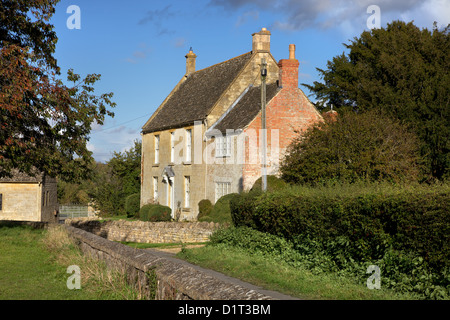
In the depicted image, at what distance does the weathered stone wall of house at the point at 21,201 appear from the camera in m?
41.6

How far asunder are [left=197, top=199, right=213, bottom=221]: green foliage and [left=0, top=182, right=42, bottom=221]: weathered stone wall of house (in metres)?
17.0

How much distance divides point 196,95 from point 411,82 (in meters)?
15.4

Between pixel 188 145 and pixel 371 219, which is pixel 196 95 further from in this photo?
pixel 371 219

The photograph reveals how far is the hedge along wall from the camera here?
412 inches

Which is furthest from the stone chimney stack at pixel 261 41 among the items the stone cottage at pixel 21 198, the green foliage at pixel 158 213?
the stone cottage at pixel 21 198

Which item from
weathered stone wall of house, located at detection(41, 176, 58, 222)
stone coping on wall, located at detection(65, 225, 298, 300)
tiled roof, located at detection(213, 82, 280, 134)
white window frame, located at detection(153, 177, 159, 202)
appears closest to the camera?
stone coping on wall, located at detection(65, 225, 298, 300)

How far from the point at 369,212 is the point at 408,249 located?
1.38 metres

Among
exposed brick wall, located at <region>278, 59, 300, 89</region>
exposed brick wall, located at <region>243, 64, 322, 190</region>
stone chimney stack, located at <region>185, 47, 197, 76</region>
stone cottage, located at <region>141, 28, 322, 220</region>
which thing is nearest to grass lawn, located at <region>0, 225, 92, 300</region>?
stone cottage, located at <region>141, 28, 322, 220</region>

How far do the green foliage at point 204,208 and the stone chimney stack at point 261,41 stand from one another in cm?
1075

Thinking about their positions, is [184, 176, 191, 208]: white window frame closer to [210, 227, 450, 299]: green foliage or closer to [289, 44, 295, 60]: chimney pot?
[289, 44, 295, 60]: chimney pot

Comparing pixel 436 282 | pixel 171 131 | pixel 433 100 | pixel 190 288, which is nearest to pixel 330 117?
pixel 433 100

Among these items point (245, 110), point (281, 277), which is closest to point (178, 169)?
point (245, 110)

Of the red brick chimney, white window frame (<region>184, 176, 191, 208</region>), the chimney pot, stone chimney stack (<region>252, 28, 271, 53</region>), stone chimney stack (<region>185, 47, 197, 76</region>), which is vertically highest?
stone chimney stack (<region>185, 47, 197, 76</region>)
